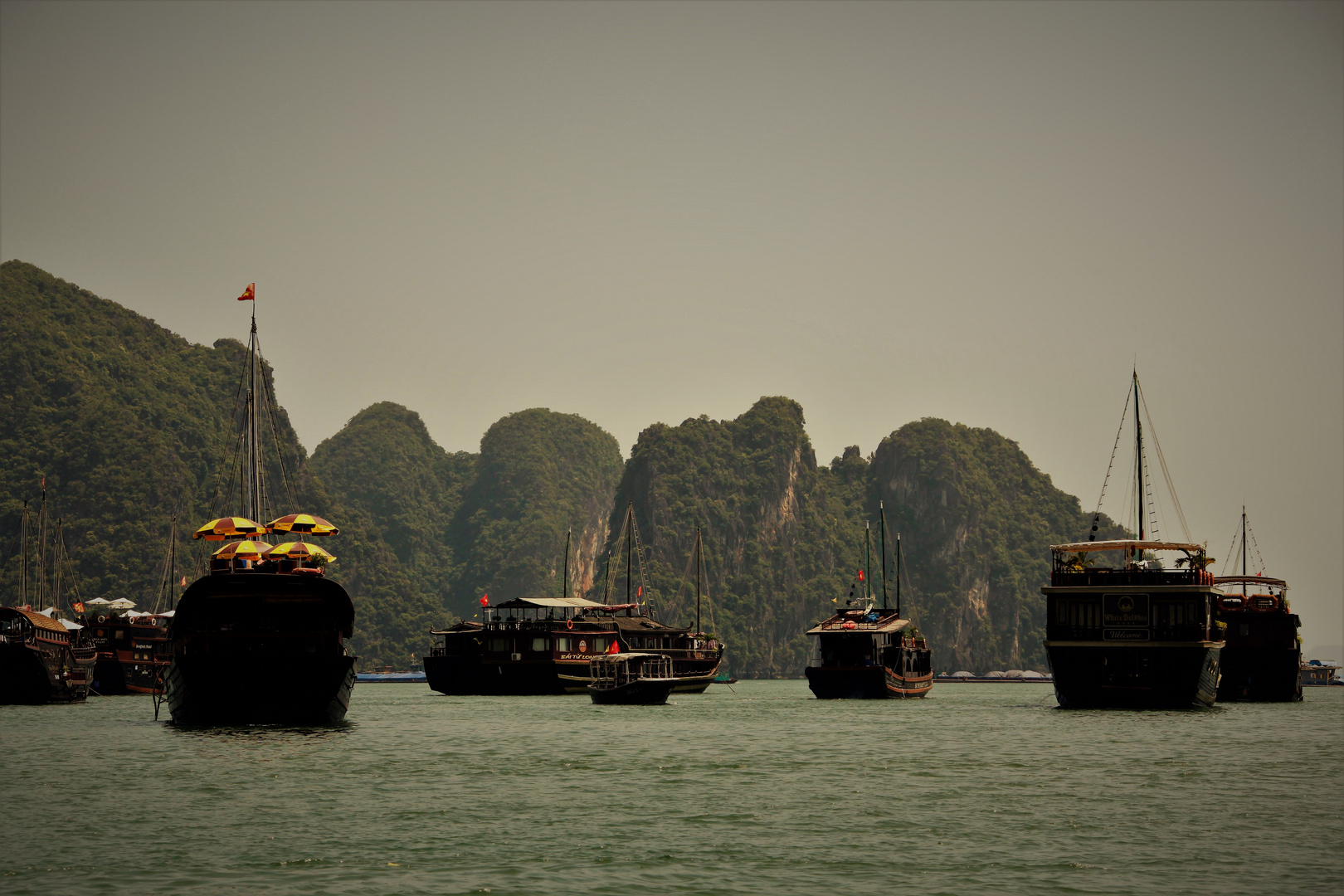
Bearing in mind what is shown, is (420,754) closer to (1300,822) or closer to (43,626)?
(1300,822)

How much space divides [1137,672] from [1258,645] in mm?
24580

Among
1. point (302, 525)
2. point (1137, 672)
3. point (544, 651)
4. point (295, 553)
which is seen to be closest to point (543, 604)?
point (544, 651)

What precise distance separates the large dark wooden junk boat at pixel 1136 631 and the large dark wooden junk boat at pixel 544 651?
33.2 metres

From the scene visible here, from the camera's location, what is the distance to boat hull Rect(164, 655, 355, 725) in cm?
5000

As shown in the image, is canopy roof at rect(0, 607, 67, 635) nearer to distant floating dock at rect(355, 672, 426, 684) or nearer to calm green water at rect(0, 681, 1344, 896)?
calm green water at rect(0, 681, 1344, 896)

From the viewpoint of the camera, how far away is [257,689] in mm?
50125

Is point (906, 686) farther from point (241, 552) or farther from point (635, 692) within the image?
point (241, 552)

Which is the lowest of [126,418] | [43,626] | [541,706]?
[541,706]

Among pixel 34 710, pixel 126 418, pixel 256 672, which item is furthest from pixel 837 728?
pixel 126 418

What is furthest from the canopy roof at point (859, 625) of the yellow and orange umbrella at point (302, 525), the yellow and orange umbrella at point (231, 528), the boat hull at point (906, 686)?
the yellow and orange umbrella at point (231, 528)

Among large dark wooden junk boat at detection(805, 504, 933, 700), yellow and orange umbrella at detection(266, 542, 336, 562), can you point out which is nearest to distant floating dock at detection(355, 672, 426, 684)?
large dark wooden junk boat at detection(805, 504, 933, 700)

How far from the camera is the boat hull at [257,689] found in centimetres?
5000

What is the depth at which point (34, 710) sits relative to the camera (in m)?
70.0

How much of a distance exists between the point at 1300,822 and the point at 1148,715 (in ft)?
108
